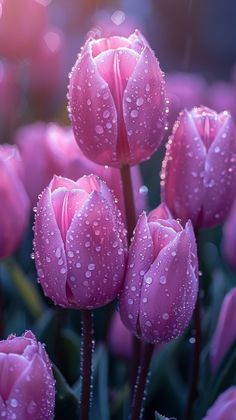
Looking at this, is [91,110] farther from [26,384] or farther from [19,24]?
[19,24]

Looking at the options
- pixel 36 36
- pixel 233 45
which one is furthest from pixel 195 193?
pixel 233 45

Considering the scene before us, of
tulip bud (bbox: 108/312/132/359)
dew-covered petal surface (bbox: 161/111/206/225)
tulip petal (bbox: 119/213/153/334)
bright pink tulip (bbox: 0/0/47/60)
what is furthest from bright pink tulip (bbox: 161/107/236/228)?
bright pink tulip (bbox: 0/0/47/60)

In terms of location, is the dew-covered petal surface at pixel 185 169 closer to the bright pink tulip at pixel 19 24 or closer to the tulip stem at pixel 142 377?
the tulip stem at pixel 142 377

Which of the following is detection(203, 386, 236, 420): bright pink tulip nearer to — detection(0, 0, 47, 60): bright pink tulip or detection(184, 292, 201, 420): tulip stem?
detection(184, 292, 201, 420): tulip stem

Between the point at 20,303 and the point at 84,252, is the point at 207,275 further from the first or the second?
the point at 84,252

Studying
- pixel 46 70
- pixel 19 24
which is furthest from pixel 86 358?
pixel 46 70
